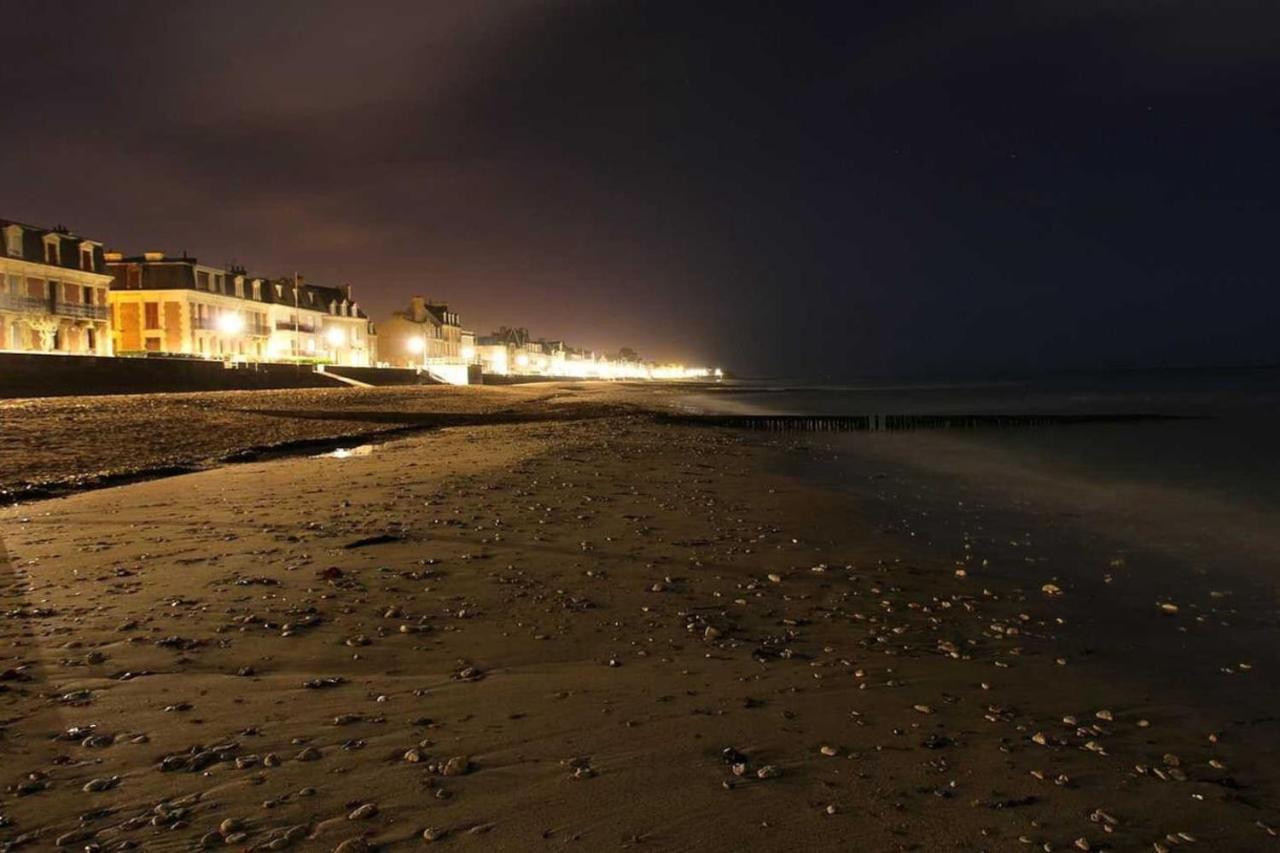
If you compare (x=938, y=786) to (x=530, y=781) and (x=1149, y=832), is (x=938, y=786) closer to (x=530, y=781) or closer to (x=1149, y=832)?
(x=1149, y=832)

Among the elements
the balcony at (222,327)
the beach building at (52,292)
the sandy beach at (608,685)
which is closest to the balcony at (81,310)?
the beach building at (52,292)

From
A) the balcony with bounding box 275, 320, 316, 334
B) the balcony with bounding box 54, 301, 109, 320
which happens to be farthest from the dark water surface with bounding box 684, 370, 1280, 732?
the balcony with bounding box 275, 320, 316, 334

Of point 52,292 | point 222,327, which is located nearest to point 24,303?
point 52,292

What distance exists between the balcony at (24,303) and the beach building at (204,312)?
11298 millimetres

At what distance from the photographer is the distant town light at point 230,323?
7650cm

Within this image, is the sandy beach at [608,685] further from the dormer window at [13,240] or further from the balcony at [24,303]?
the dormer window at [13,240]

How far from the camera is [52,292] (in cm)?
5859

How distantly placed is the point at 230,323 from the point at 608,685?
8415cm

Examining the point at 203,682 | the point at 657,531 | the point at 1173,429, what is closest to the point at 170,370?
the point at 657,531

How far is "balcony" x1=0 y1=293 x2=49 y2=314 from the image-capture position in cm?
5409

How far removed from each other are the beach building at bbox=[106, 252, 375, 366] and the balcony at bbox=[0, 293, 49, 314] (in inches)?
445

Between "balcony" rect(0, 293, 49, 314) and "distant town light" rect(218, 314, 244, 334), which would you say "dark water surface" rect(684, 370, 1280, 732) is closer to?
"balcony" rect(0, 293, 49, 314)

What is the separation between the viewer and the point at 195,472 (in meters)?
17.7

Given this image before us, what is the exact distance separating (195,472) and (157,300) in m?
65.9
